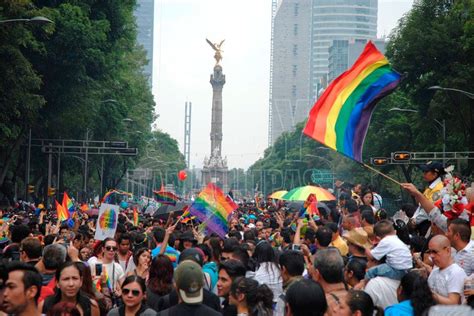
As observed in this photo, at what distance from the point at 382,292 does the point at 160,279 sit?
7.12 feet

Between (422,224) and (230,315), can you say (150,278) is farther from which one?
(422,224)

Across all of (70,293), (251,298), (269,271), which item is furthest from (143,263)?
(251,298)

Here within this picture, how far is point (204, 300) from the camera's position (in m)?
8.81

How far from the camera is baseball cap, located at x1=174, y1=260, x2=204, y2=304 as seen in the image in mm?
7277

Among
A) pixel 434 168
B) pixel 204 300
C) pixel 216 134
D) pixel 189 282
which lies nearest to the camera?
pixel 189 282

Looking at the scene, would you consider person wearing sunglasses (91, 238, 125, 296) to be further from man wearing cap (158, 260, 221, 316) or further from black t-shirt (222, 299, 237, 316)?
man wearing cap (158, 260, 221, 316)

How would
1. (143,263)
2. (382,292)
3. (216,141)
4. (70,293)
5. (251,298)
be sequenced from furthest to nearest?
(216,141) < (143,263) < (382,292) < (70,293) < (251,298)

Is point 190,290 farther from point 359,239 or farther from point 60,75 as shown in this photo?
point 60,75

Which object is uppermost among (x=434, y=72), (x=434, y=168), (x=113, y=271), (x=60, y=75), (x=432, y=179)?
(x=434, y=72)

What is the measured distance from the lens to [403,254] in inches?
356

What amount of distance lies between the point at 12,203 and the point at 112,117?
10.3 meters

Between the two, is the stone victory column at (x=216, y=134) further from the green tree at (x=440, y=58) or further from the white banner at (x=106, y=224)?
the white banner at (x=106, y=224)

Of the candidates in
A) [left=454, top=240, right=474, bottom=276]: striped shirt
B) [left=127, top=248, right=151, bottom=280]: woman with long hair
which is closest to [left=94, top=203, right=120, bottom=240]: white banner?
[left=127, top=248, right=151, bottom=280]: woman with long hair

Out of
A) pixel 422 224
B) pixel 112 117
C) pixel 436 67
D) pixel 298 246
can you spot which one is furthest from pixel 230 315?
pixel 112 117
